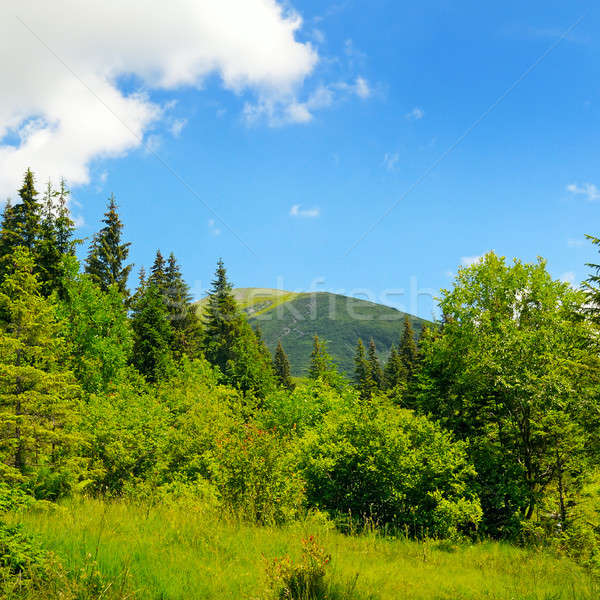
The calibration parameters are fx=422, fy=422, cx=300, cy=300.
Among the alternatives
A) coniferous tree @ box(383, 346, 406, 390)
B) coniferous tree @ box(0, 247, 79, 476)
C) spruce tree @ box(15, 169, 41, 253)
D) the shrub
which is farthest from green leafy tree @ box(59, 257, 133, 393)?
coniferous tree @ box(383, 346, 406, 390)

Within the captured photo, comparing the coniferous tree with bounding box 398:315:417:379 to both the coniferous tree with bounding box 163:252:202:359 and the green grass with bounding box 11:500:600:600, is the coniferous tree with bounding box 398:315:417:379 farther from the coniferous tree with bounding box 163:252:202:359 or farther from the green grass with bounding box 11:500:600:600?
the green grass with bounding box 11:500:600:600

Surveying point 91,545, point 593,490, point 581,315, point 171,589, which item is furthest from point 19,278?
point 581,315

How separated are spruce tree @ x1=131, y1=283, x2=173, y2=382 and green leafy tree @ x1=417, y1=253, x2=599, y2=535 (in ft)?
86.4

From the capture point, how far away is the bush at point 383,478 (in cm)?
1020

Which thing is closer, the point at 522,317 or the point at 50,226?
the point at 522,317

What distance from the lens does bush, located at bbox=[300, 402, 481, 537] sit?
33.4ft

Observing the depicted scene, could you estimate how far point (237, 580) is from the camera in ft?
16.9

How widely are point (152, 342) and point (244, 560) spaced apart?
119 ft

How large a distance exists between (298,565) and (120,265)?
4074 centimetres

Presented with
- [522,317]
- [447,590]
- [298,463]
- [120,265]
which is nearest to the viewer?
[447,590]

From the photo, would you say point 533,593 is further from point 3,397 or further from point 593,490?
point 3,397

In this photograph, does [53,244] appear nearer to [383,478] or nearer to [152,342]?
[152,342]

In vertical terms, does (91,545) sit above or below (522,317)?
below

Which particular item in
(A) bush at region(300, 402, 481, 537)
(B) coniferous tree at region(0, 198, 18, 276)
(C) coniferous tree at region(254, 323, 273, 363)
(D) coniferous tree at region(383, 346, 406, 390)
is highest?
(B) coniferous tree at region(0, 198, 18, 276)
